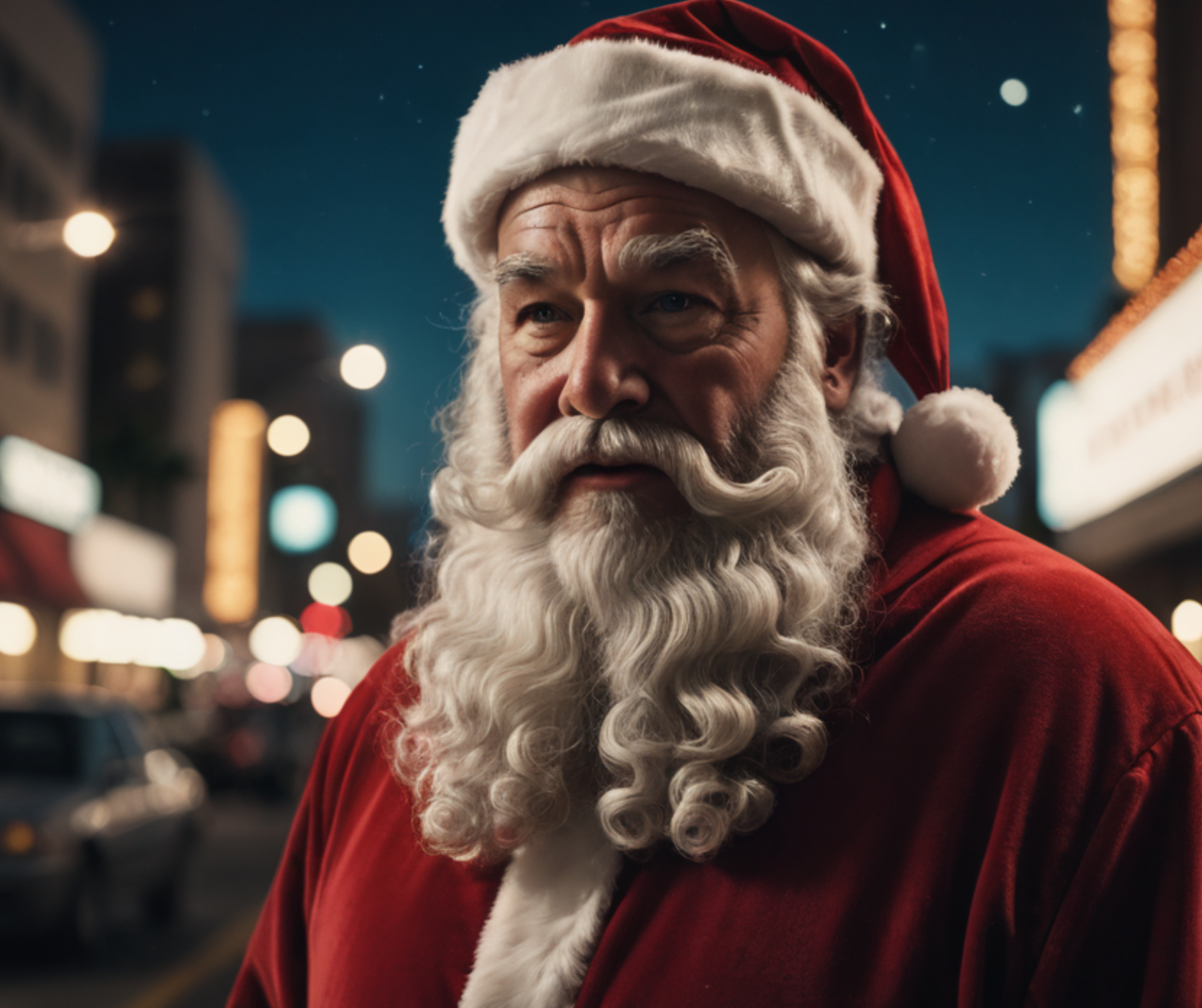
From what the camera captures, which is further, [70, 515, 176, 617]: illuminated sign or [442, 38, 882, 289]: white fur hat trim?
[70, 515, 176, 617]: illuminated sign

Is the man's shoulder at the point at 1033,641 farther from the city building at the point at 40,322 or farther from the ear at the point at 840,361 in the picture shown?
the city building at the point at 40,322

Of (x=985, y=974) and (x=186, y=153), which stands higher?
(x=186, y=153)

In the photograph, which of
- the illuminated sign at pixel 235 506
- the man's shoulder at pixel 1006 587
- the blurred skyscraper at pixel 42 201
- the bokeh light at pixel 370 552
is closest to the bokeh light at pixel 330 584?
the bokeh light at pixel 370 552

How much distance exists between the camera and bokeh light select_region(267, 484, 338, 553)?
4039 mm

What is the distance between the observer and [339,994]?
1498mm

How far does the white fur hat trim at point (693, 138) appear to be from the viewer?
1.56 m

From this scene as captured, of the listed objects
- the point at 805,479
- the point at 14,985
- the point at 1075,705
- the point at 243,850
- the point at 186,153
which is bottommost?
the point at 243,850

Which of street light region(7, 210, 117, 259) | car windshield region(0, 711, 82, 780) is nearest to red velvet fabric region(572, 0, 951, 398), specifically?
street light region(7, 210, 117, 259)

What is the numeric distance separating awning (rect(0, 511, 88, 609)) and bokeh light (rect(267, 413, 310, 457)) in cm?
1140

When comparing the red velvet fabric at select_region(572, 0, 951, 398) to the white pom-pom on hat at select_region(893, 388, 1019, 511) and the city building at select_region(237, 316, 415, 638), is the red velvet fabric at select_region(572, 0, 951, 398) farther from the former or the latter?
the city building at select_region(237, 316, 415, 638)

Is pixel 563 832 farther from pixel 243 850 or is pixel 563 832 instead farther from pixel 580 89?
pixel 243 850

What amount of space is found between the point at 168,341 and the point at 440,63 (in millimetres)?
44279

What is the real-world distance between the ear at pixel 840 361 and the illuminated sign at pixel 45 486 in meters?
16.1

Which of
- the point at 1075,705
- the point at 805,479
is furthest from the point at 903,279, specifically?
the point at 1075,705
